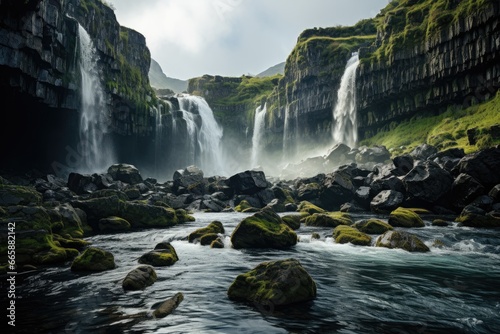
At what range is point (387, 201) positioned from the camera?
98.5 ft

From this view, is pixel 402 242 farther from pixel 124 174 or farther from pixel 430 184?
pixel 124 174

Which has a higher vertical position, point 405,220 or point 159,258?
point 405,220

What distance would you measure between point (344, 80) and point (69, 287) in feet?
286

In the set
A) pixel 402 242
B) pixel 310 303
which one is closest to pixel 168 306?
pixel 310 303

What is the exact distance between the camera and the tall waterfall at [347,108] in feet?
Result: 274

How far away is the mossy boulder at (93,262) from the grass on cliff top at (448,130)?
4959 centimetres

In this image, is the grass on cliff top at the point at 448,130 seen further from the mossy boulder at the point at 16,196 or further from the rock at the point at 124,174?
the mossy boulder at the point at 16,196

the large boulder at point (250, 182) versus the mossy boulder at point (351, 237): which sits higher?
the large boulder at point (250, 182)

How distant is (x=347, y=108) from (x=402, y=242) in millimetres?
74549

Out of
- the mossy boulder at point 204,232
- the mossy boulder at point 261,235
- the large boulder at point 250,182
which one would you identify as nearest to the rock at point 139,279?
the mossy boulder at point 261,235

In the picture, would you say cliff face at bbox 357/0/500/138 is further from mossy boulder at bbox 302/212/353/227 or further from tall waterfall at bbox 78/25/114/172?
tall waterfall at bbox 78/25/114/172

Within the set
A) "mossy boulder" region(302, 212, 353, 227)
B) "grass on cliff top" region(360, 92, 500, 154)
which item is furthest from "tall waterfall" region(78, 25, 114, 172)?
"grass on cliff top" region(360, 92, 500, 154)

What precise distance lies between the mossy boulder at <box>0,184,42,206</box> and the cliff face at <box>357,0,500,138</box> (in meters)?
68.5

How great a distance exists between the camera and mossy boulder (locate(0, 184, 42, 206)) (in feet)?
57.3
